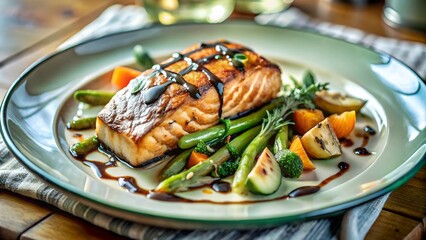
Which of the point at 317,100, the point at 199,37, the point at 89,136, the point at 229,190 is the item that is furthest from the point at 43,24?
the point at 229,190

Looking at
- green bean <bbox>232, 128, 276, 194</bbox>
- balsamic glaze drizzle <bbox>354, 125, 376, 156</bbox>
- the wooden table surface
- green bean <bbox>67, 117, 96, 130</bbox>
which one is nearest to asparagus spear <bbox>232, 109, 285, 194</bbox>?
green bean <bbox>232, 128, 276, 194</bbox>

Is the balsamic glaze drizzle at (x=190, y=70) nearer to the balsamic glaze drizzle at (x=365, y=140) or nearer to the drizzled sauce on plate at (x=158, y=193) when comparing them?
the drizzled sauce on plate at (x=158, y=193)

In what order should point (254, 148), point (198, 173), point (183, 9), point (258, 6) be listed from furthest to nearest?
point (258, 6), point (183, 9), point (254, 148), point (198, 173)

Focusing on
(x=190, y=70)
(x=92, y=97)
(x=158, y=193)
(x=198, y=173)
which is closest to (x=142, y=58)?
(x=92, y=97)

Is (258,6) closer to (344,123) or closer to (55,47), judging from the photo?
(55,47)

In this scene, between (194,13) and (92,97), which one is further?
(194,13)

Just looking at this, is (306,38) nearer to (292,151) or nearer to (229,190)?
(292,151)

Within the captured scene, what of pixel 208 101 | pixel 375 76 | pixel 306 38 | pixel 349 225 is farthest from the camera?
pixel 306 38
